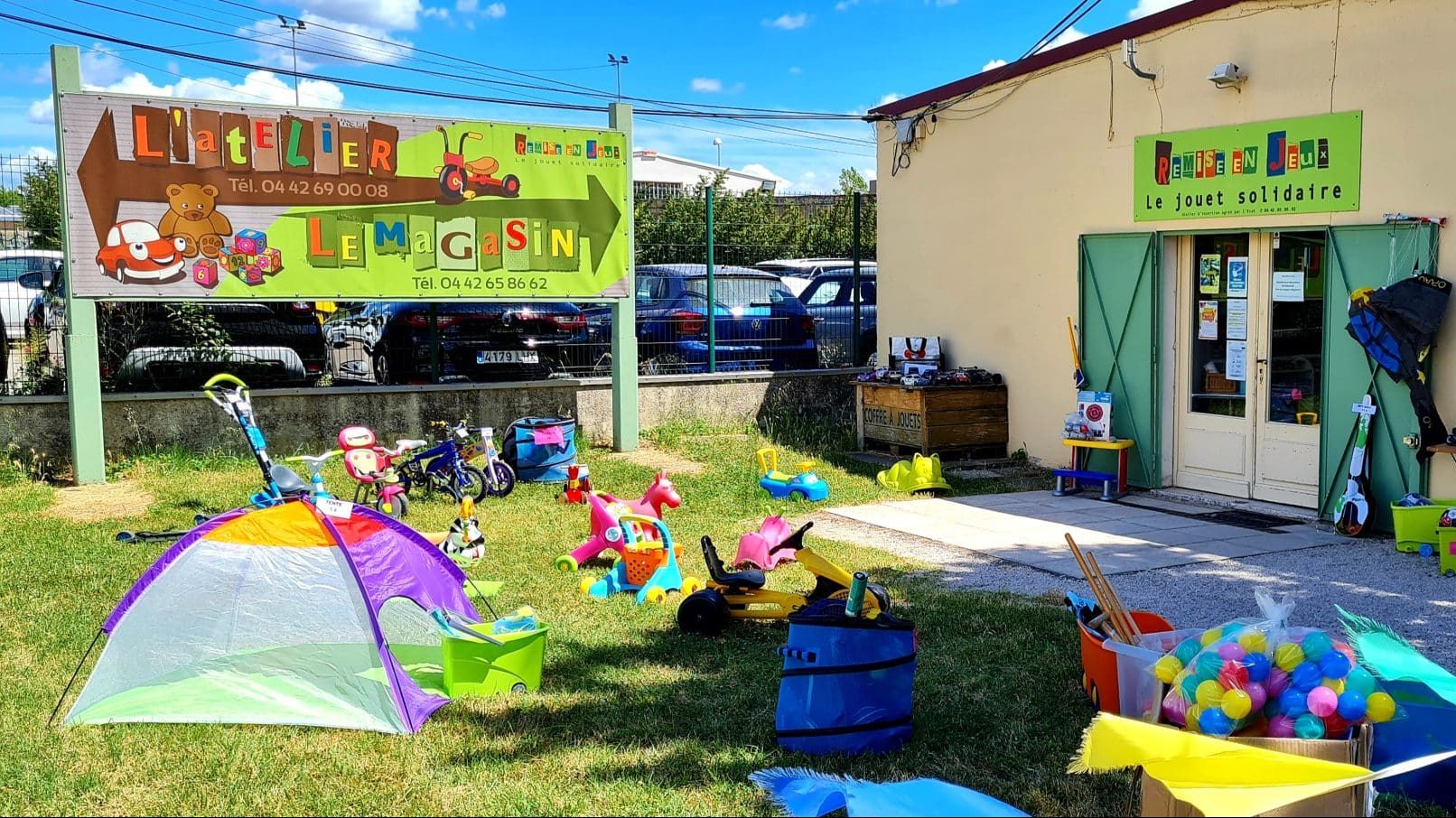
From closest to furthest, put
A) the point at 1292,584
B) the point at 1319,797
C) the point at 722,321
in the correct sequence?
the point at 1319,797 → the point at 1292,584 → the point at 722,321

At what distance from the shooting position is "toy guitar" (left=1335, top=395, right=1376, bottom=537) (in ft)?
28.5

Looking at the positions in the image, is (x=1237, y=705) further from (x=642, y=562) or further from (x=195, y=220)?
(x=195, y=220)

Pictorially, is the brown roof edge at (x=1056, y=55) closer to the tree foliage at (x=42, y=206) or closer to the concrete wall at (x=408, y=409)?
the concrete wall at (x=408, y=409)

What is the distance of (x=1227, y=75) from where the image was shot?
31.2 feet

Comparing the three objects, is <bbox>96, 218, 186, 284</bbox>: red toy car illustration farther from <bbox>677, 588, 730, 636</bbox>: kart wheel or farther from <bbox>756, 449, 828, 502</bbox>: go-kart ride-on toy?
<bbox>677, 588, 730, 636</bbox>: kart wheel

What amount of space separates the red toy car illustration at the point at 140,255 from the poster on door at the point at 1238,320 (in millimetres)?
8983

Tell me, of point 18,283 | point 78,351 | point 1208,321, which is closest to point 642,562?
point 1208,321

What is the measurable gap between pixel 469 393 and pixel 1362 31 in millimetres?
8634

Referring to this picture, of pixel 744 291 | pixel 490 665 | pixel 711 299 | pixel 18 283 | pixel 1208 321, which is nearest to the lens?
pixel 490 665

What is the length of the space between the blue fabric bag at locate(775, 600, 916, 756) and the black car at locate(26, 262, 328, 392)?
29.9 ft

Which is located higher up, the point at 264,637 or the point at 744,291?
Answer: the point at 744,291

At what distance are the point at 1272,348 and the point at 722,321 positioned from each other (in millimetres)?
6475

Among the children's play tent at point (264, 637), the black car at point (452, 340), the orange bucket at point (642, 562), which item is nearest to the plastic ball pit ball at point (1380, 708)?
the children's play tent at point (264, 637)

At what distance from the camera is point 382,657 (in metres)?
5.27
